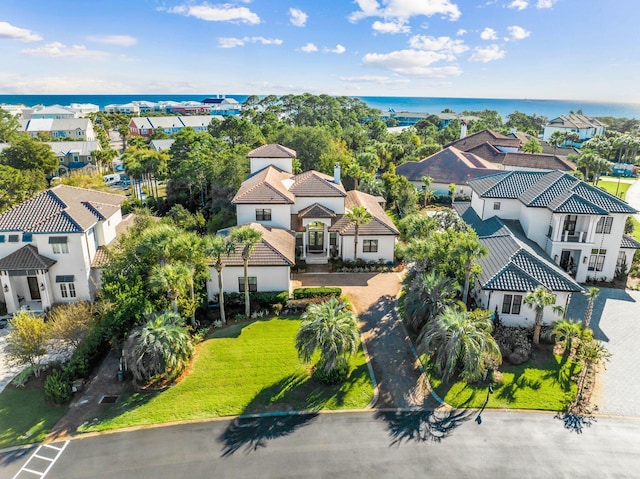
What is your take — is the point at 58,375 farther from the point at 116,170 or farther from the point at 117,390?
the point at 116,170

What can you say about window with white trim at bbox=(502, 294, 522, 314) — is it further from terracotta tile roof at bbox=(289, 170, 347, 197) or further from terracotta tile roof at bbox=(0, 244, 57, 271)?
terracotta tile roof at bbox=(0, 244, 57, 271)

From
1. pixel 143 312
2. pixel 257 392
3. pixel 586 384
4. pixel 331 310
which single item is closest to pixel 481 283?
pixel 586 384

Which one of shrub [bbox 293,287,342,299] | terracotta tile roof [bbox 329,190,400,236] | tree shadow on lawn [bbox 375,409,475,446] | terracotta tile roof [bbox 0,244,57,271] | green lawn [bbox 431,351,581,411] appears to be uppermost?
terracotta tile roof [bbox 329,190,400,236]

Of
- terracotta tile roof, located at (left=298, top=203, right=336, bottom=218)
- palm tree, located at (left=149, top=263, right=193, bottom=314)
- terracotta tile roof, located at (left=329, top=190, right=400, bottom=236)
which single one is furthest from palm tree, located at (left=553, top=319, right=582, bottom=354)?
palm tree, located at (left=149, top=263, right=193, bottom=314)

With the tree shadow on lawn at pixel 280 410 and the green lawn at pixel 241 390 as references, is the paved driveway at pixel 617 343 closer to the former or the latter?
the green lawn at pixel 241 390

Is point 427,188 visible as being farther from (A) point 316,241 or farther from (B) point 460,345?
(B) point 460,345

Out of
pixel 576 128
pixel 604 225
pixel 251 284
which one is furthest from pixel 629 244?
pixel 576 128
